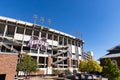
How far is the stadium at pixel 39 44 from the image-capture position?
46.0 meters

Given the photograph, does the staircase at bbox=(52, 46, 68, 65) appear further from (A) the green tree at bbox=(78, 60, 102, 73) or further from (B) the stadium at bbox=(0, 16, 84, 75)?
(A) the green tree at bbox=(78, 60, 102, 73)

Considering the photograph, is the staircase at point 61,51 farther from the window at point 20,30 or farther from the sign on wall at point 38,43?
the window at point 20,30

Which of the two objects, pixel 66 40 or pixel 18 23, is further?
pixel 66 40

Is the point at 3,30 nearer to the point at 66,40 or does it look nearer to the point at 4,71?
the point at 66,40

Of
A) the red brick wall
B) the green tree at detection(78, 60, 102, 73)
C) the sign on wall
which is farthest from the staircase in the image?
the red brick wall

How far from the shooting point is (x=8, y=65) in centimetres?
1622

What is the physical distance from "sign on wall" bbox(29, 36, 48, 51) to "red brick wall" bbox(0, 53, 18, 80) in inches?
1305

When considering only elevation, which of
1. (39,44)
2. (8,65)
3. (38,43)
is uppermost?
(38,43)

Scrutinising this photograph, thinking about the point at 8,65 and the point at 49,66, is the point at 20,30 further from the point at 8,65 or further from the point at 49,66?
the point at 8,65

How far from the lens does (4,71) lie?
15719 millimetres

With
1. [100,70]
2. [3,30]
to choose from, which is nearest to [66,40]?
[100,70]

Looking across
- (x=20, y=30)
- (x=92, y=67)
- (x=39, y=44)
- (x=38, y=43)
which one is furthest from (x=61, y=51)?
(x=20, y=30)

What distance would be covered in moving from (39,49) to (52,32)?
10.8 metres

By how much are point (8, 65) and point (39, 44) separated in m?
35.7
